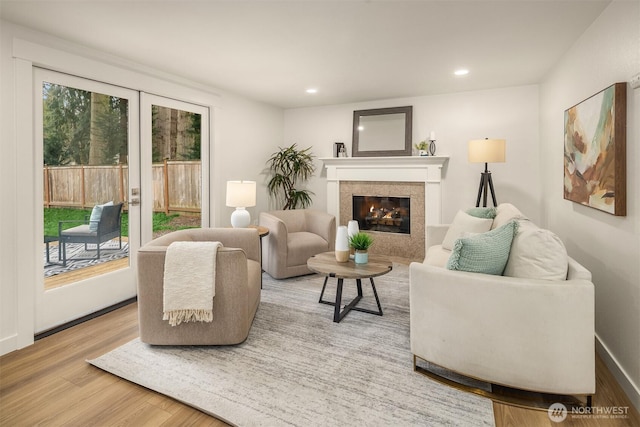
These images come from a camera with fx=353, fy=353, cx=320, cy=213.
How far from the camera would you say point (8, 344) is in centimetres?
252

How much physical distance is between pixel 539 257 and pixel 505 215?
1.23m

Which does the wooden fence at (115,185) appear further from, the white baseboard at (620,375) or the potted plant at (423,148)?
the white baseboard at (620,375)

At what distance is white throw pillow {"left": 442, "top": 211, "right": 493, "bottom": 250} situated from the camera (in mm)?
3195

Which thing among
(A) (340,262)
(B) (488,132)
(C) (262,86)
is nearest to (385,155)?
(B) (488,132)

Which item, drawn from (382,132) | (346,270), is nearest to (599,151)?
(346,270)

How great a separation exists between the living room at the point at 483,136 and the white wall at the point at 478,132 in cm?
1

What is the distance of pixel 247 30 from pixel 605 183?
2.69 metres

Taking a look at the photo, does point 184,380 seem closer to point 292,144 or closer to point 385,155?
point 385,155

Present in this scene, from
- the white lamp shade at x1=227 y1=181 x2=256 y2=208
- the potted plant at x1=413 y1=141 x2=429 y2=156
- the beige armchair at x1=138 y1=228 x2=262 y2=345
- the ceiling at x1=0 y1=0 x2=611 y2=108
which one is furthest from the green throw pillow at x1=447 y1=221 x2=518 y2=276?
the potted plant at x1=413 y1=141 x2=429 y2=156

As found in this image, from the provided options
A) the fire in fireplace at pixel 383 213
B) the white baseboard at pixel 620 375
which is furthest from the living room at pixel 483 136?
the fire in fireplace at pixel 383 213

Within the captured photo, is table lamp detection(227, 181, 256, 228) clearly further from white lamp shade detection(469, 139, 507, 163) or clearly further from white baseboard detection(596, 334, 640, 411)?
white baseboard detection(596, 334, 640, 411)

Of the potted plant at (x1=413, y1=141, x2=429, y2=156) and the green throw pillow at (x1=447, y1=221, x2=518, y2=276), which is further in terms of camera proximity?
the potted plant at (x1=413, y1=141, x2=429, y2=156)

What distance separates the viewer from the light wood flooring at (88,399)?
5.89ft

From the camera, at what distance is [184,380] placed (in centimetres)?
212
